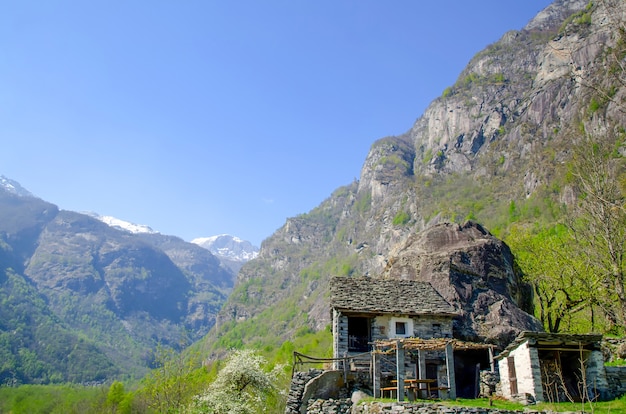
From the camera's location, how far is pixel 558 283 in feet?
130

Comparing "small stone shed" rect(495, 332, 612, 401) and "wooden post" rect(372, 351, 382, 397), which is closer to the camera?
"small stone shed" rect(495, 332, 612, 401)

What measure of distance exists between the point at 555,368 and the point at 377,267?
149m

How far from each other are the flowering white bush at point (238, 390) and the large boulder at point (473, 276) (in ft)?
50.1

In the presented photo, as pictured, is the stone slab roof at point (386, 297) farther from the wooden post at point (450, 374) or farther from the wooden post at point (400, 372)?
the wooden post at point (400, 372)

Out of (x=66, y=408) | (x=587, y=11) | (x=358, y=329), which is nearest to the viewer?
(x=358, y=329)

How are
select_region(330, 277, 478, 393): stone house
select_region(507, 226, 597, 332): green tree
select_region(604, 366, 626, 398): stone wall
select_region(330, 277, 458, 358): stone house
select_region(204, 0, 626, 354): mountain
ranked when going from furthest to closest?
select_region(204, 0, 626, 354): mountain → select_region(507, 226, 597, 332): green tree → select_region(330, 277, 458, 358): stone house → select_region(330, 277, 478, 393): stone house → select_region(604, 366, 626, 398): stone wall

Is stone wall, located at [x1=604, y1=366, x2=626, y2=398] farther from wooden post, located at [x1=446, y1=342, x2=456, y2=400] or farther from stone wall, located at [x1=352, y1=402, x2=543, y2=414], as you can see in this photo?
→ wooden post, located at [x1=446, y1=342, x2=456, y2=400]

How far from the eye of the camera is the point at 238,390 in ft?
134

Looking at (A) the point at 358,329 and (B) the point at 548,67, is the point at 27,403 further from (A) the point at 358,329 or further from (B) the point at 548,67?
(B) the point at 548,67

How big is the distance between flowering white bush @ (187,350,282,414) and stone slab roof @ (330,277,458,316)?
12.2 metres

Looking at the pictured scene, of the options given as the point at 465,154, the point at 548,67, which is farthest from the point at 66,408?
the point at 548,67

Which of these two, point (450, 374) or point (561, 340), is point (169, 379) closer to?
point (450, 374)

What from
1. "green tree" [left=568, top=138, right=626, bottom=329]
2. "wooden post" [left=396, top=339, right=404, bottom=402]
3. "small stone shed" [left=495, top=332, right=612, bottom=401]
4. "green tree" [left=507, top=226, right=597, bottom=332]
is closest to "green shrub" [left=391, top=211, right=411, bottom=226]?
"green tree" [left=507, top=226, right=597, bottom=332]

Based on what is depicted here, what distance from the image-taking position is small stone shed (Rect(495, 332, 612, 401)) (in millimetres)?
23188
